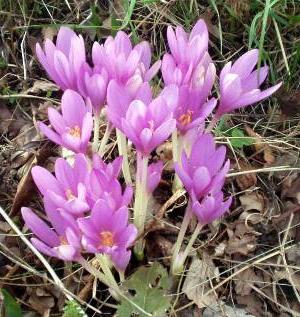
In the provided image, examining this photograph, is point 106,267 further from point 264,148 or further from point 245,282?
point 264,148

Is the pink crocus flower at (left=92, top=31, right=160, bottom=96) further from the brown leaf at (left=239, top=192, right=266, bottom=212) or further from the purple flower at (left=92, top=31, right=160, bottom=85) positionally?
the brown leaf at (left=239, top=192, right=266, bottom=212)

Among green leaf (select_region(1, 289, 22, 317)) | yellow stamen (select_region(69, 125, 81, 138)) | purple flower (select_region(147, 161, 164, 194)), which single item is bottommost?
green leaf (select_region(1, 289, 22, 317))

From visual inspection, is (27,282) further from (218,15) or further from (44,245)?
(218,15)

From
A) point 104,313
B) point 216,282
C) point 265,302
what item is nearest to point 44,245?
point 104,313

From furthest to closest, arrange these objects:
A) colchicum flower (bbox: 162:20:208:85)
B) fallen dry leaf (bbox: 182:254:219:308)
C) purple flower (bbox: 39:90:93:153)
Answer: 1. fallen dry leaf (bbox: 182:254:219:308)
2. colchicum flower (bbox: 162:20:208:85)
3. purple flower (bbox: 39:90:93:153)

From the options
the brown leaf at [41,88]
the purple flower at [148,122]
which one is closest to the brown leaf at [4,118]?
the brown leaf at [41,88]

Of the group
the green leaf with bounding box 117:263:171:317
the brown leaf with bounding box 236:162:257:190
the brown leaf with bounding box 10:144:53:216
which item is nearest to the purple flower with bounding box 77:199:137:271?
the green leaf with bounding box 117:263:171:317

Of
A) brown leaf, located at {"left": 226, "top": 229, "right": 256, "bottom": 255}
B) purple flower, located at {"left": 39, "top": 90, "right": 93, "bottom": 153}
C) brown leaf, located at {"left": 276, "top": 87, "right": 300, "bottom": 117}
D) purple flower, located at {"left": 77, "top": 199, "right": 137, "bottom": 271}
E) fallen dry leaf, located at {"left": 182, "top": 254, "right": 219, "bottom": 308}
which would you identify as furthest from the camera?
brown leaf, located at {"left": 276, "top": 87, "right": 300, "bottom": 117}
